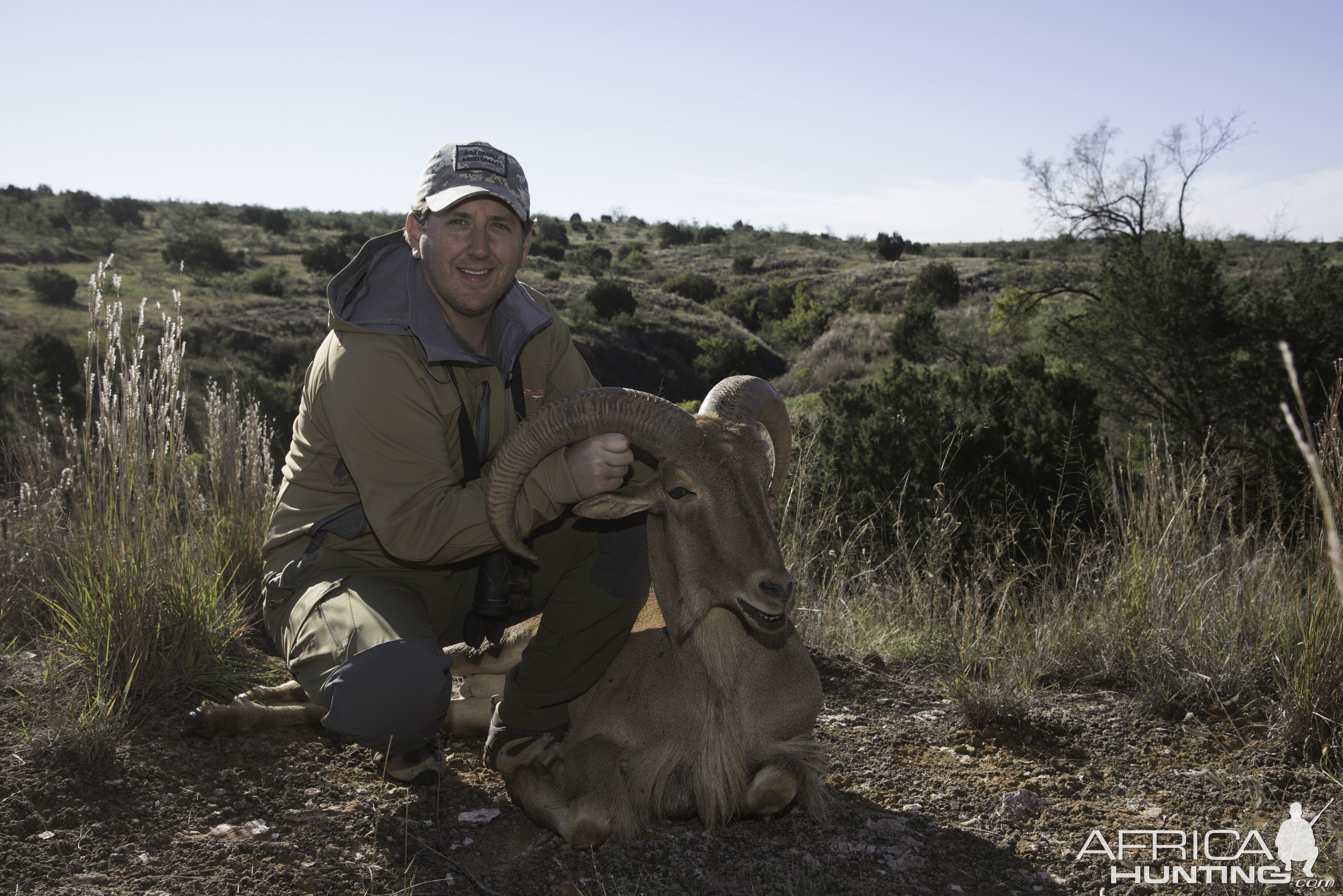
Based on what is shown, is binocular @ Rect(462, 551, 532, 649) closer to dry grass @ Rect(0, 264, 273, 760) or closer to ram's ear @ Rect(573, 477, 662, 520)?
ram's ear @ Rect(573, 477, 662, 520)

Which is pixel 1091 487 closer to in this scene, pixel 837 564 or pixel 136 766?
pixel 837 564

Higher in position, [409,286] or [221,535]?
[409,286]

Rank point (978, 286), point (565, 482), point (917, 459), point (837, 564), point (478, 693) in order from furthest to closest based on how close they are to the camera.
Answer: point (978, 286), point (917, 459), point (837, 564), point (478, 693), point (565, 482)

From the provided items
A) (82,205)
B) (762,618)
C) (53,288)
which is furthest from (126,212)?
(762,618)

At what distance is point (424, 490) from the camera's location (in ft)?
12.0

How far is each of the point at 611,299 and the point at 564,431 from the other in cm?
2795

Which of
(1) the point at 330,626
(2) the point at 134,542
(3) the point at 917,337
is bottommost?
(1) the point at 330,626

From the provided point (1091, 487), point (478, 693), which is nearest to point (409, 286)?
point (478, 693)

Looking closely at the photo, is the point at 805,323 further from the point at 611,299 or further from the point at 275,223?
the point at 275,223

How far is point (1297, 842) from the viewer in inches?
129

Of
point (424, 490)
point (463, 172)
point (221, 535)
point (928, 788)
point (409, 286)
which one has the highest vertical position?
point (463, 172)

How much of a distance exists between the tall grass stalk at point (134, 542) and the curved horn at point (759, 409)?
2.73m

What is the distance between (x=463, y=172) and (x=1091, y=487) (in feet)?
21.8

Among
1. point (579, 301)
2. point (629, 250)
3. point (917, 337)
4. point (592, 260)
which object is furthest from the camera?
point (629, 250)
